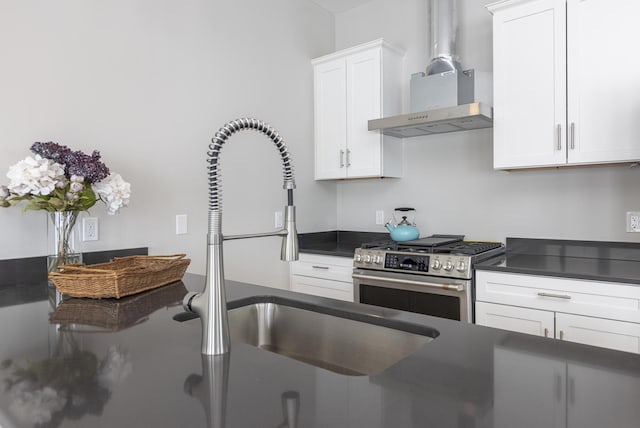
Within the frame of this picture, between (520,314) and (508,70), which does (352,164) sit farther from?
(520,314)

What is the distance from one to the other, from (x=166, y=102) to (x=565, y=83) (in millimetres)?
2175

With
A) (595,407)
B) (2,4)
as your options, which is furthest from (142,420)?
(2,4)

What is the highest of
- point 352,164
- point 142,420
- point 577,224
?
point 352,164

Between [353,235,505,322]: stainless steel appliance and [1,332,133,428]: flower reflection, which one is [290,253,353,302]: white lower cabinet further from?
[1,332,133,428]: flower reflection

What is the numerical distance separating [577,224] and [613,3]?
1205 mm

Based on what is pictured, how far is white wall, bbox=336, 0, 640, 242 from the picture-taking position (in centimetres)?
251

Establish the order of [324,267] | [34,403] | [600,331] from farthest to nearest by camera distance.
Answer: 1. [324,267]
2. [600,331]
3. [34,403]

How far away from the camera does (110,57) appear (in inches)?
84.7

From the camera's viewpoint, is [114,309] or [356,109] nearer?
[114,309]

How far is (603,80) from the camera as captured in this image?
217 cm

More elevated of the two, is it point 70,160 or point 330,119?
point 330,119

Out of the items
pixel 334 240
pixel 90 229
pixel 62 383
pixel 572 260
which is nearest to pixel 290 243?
pixel 62 383

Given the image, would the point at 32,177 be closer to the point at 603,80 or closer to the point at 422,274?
the point at 422,274

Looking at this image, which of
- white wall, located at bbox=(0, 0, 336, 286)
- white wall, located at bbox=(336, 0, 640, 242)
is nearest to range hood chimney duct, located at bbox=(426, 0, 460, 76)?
white wall, located at bbox=(336, 0, 640, 242)
